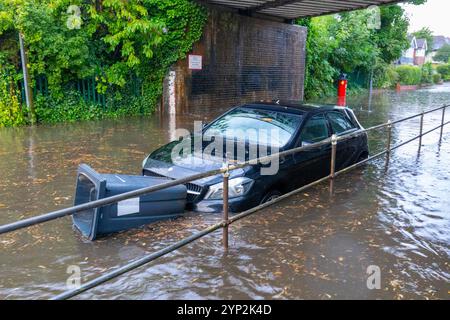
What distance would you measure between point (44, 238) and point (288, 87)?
1667cm

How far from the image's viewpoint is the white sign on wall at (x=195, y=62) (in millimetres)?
14469

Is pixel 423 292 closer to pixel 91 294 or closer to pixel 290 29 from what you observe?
pixel 91 294

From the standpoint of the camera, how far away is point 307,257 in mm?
4301

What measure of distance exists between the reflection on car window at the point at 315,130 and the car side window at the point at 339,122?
0.28 metres

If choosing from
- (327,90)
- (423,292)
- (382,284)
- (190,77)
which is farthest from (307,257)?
(327,90)

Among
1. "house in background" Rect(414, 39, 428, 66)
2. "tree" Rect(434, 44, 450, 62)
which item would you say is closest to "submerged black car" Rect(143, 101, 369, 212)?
"house in background" Rect(414, 39, 428, 66)

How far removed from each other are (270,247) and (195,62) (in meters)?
11.1

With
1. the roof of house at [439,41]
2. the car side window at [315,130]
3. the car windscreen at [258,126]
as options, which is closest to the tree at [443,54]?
the roof of house at [439,41]

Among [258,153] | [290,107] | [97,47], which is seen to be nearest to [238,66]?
[97,47]

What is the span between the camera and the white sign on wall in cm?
1447

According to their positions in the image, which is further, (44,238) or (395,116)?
(395,116)

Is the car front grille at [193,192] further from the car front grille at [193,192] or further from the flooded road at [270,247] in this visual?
the flooded road at [270,247]

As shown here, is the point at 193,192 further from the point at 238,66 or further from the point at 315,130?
the point at 238,66

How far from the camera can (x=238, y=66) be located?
16.6 m
